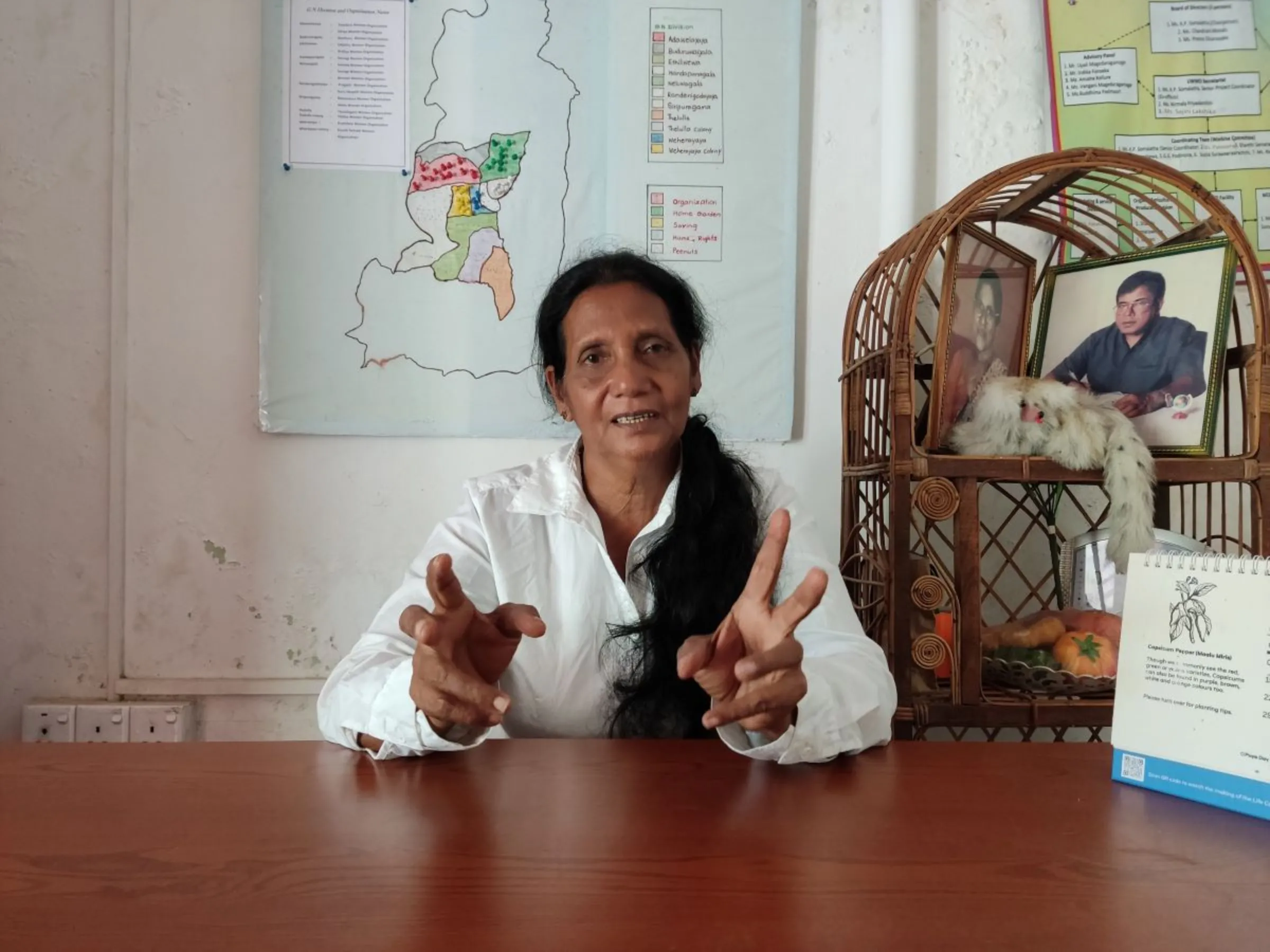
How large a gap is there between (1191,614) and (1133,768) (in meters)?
0.14

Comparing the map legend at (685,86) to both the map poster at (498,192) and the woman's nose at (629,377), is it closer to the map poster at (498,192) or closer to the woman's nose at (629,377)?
the map poster at (498,192)

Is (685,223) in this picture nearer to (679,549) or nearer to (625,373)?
(625,373)

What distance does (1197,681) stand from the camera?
0.70 meters

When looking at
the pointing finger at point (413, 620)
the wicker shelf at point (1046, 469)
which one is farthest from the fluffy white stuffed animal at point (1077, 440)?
the pointing finger at point (413, 620)

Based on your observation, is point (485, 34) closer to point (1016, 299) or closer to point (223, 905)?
point (1016, 299)

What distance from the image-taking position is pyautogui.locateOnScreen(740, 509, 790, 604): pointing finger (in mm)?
815

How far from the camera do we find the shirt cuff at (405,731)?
0.85 m

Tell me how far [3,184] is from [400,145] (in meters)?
0.71

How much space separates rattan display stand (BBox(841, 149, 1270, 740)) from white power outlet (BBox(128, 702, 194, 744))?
1.23 meters

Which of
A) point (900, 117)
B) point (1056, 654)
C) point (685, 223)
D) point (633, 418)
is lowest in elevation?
point (1056, 654)

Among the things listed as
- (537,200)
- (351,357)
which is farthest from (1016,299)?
(351,357)

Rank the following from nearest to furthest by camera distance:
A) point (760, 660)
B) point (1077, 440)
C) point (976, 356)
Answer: point (760, 660), point (1077, 440), point (976, 356)

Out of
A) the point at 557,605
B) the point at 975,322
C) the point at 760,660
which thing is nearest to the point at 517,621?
the point at 760,660

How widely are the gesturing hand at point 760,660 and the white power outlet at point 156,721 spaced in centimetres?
125
